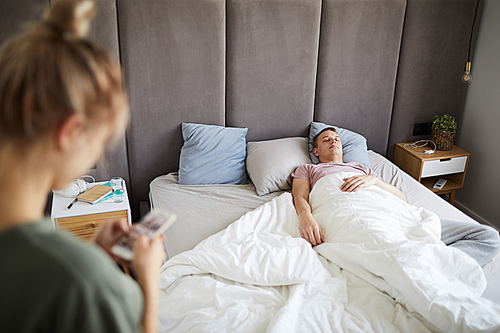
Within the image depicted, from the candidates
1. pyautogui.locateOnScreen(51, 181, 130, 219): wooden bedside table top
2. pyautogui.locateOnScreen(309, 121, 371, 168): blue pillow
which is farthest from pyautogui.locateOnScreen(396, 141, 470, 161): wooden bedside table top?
pyautogui.locateOnScreen(51, 181, 130, 219): wooden bedside table top

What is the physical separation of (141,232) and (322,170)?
152 centimetres

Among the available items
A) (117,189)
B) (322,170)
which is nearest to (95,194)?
(117,189)

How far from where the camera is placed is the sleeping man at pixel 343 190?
1.56m

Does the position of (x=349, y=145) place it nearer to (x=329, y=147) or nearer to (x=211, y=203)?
(x=329, y=147)

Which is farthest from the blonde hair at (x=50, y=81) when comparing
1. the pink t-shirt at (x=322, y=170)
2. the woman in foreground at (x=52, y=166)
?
the pink t-shirt at (x=322, y=170)

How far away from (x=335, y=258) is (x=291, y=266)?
216 millimetres

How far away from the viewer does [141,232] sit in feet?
2.56

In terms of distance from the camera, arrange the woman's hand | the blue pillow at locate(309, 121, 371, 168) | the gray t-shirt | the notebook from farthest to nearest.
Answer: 1. the blue pillow at locate(309, 121, 371, 168)
2. the notebook
3. the woman's hand
4. the gray t-shirt

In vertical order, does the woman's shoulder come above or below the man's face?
above

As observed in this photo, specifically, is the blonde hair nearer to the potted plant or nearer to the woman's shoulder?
the woman's shoulder

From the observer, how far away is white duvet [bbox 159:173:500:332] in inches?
47.0

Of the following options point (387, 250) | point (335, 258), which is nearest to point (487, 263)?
point (387, 250)

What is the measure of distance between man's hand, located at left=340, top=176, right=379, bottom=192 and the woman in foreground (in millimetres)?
1430

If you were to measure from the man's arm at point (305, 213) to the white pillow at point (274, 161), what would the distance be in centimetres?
12
